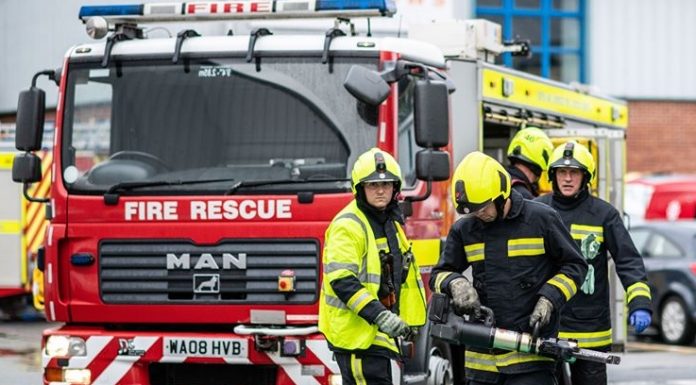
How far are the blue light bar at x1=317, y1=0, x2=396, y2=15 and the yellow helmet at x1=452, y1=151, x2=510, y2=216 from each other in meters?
2.82

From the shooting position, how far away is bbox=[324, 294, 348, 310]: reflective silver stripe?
7.63 m

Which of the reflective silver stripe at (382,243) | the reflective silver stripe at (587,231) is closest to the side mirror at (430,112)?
the reflective silver stripe at (587,231)

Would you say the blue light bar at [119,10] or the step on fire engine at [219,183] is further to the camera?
the blue light bar at [119,10]

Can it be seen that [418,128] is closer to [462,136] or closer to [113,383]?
[462,136]

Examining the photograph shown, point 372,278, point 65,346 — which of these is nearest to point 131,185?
point 65,346

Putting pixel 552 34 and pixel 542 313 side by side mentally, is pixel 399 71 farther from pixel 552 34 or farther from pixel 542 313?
pixel 552 34

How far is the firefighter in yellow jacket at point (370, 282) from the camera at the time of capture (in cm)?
748

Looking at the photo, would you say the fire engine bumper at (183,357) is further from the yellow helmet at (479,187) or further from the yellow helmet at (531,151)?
the yellow helmet at (479,187)

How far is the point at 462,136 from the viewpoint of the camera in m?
10.5

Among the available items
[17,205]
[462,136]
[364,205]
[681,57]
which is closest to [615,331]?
[462,136]

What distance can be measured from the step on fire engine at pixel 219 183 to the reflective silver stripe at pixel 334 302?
57.4 inches

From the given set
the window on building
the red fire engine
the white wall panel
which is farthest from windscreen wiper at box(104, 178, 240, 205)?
the white wall panel

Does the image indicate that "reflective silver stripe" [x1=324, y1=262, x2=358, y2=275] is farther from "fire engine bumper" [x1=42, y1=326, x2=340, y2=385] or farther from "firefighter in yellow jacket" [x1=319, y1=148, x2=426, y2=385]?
"fire engine bumper" [x1=42, y1=326, x2=340, y2=385]

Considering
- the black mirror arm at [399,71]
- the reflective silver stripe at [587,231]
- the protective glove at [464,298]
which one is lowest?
the protective glove at [464,298]
